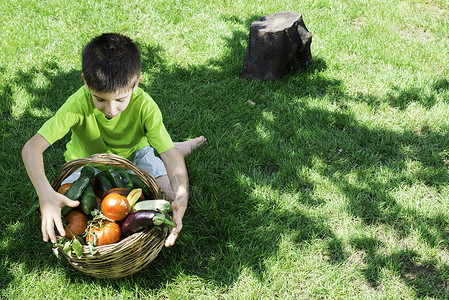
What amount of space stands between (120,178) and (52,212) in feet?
1.66

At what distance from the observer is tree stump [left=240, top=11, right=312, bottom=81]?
4.12m

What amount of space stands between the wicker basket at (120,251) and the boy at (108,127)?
5.0 inches

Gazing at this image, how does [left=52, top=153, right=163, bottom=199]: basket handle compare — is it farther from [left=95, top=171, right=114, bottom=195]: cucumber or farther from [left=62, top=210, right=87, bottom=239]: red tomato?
[left=62, top=210, right=87, bottom=239]: red tomato

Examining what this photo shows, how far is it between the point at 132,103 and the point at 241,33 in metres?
2.77

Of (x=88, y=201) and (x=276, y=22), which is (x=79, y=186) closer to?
(x=88, y=201)

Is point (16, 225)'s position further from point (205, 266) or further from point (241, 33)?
point (241, 33)

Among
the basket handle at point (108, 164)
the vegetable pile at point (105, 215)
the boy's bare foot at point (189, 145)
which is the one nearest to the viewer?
the vegetable pile at point (105, 215)

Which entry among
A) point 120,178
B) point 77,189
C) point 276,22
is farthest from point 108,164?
point 276,22

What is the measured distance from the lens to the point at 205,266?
2.65 meters

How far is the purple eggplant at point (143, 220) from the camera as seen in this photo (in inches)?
86.0

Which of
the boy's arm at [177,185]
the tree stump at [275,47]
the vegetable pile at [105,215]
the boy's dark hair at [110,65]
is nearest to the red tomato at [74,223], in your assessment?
the vegetable pile at [105,215]

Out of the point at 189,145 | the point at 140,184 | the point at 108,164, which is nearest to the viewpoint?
the point at 108,164

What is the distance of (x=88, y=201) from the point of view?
2334 millimetres

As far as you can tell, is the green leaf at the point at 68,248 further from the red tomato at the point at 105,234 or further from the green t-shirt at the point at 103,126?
the green t-shirt at the point at 103,126
